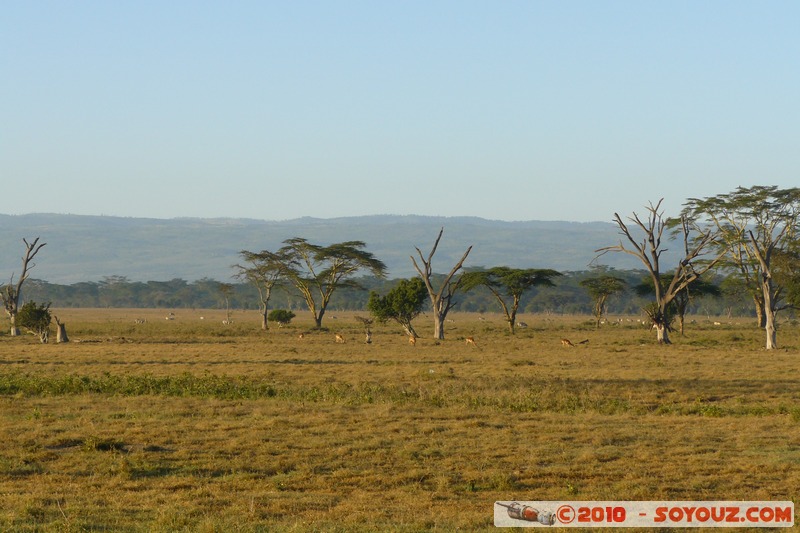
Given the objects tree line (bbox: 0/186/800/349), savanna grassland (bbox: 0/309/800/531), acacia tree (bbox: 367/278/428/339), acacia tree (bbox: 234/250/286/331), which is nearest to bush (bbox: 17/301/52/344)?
tree line (bbox: 0/186/800/349)

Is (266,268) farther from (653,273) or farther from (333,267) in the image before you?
(653,273)

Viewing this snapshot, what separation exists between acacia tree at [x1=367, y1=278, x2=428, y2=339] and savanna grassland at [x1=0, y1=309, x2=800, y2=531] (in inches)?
849

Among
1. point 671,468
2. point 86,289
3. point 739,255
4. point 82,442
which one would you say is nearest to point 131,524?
point 82,442

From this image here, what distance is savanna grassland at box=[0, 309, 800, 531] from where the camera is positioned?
11.3m

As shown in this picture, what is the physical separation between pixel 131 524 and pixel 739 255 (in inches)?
1915

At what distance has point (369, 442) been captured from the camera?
15.6 m

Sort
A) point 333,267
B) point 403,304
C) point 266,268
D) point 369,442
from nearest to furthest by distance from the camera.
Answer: point 369,442 → point 403,304 → point 333,267 → point 266,268

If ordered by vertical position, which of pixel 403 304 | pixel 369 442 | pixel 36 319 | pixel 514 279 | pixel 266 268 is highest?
pixel 266 268

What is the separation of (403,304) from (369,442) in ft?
123

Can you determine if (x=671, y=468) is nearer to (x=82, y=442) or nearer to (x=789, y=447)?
(x=789, y=447)

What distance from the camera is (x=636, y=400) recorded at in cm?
2175

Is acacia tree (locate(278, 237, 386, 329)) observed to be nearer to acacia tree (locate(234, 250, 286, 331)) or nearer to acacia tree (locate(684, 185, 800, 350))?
acacia tree (locate(234, 250, 286, 331))

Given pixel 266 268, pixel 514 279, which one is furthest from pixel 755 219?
pixel 266 268

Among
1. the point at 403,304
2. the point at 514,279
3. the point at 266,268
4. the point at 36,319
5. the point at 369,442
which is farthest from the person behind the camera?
the point at 266,268
